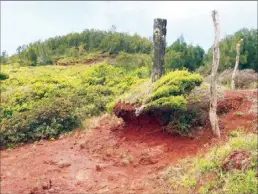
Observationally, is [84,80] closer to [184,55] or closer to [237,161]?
[237,161]

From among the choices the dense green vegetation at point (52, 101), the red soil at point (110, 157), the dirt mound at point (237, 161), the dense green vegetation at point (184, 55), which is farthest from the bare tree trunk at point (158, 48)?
the dense green vegetation at point (184, 55)

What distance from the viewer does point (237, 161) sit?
9438 millimetres

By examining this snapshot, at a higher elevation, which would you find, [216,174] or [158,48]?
[158,48]

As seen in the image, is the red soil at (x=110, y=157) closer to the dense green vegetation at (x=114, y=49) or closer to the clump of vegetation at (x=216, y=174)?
the clump of vegetation at (x=216, y=174)

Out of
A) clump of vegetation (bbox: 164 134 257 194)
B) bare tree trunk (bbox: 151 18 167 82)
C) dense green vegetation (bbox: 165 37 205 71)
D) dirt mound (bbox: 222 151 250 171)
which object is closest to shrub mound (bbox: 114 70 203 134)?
bare tree trunk (bbox: 151 18 167 82)

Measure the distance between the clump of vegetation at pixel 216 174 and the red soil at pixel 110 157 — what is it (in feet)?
1.22

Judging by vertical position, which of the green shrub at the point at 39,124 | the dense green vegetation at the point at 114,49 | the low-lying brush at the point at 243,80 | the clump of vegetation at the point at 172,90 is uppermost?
the dense green vegetation at the point at 114,49

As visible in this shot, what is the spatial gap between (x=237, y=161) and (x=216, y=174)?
1.46ft

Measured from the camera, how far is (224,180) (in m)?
9.30

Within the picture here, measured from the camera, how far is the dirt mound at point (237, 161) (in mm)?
9320

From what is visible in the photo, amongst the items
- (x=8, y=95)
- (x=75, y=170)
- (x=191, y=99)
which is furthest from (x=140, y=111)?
(x=8, y=95)

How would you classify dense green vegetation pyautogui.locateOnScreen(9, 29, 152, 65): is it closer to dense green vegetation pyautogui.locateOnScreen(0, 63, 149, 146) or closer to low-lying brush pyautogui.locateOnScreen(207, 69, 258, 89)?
low-lying brush pyautogui.locateOnScreen(207, 69, 258, 89)

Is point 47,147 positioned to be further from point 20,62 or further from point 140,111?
point 20,62

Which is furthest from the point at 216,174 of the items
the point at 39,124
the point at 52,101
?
the point at 52,101
